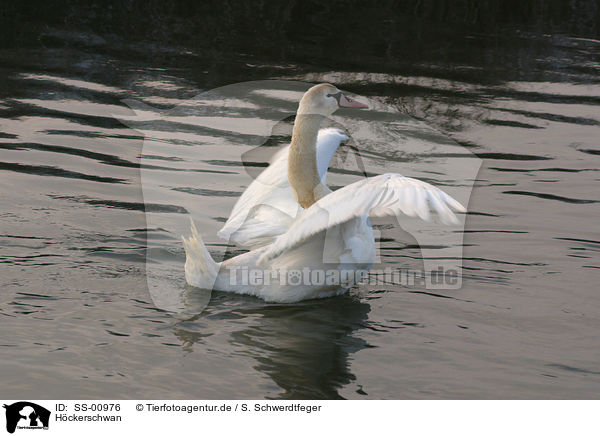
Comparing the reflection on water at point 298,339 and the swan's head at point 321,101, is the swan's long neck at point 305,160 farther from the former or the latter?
the reflection on water at point 298,339

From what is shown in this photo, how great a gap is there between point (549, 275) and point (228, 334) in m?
2.57

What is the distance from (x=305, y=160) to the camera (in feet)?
20.8

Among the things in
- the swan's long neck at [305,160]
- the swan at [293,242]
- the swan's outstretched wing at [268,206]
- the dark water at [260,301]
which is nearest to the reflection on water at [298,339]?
the dark water at [260,301]

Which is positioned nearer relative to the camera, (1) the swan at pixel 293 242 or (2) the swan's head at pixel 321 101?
(1) the swan at pixel 293 242

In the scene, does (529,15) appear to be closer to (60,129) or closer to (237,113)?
(237,113)

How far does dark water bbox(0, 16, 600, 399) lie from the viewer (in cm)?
524

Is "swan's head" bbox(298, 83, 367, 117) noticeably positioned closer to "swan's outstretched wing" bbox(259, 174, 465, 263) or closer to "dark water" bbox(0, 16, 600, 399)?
"dark water" bbox(0, 16, 600, 399)

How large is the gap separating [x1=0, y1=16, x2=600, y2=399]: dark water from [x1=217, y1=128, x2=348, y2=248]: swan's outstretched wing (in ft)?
1.59

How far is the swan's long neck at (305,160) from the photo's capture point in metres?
6.34

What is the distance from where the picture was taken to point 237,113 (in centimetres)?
1118
